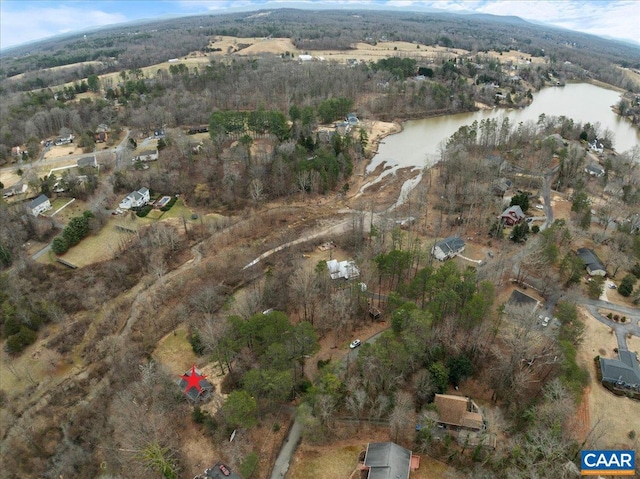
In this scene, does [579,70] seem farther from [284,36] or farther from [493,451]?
[493,451]

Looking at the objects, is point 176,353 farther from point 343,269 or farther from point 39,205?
point 39,205

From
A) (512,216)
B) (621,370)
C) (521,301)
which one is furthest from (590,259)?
(621,370)

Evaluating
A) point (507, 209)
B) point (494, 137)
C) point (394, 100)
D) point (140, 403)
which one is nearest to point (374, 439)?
point (140, 403)

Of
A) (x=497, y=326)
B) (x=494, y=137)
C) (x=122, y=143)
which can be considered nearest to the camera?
(x=497, y=326)

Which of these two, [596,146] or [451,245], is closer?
[451,245]

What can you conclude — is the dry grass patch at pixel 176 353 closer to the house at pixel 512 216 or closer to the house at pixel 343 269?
the house at pixel 343 269

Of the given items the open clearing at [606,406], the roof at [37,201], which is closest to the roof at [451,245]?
the open clearing at [606,406]
